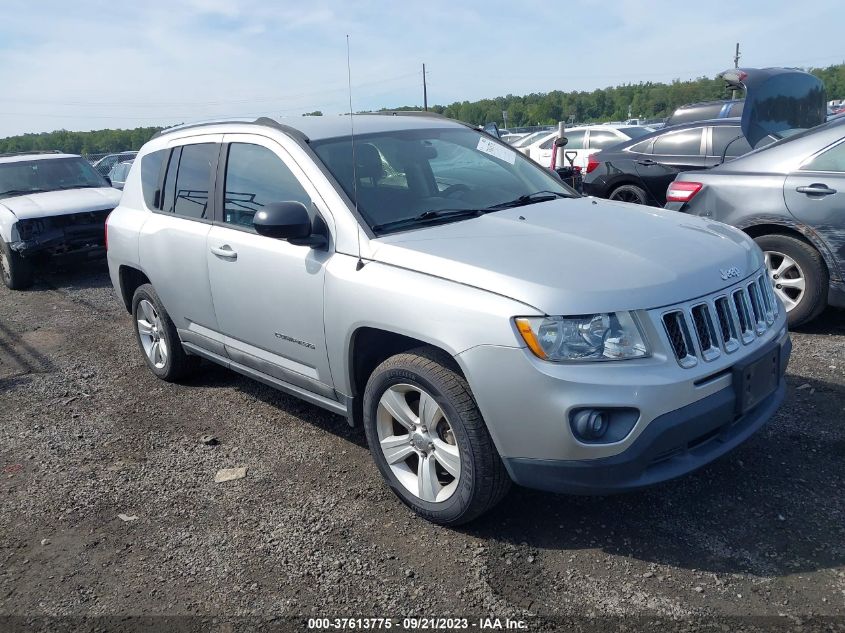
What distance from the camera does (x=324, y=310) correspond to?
3527mm

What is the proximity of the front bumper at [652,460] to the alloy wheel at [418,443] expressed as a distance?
365 millimetres

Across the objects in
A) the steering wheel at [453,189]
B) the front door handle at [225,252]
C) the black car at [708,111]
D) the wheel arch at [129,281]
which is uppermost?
the black car at [708,111]

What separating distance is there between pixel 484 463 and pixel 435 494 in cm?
40

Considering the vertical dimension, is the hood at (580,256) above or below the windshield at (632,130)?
below

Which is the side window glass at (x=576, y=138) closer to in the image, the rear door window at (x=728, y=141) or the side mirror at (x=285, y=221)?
the rear door window at (x=728, y=141)

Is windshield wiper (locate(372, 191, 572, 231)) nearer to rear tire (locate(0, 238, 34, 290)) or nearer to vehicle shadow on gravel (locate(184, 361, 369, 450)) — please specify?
vehicle shadow on gravel (locate(184, 361, 369, 450))

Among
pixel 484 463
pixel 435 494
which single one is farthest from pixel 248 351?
pixel 484 463

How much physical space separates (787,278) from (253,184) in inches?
158

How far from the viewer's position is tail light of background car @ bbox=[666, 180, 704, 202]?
5926 millimetres

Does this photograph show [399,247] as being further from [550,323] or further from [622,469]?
[622,469]

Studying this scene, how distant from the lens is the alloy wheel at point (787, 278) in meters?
5.41

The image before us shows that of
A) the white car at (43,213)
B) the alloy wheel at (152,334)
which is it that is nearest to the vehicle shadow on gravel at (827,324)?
the alloy wheel at (152,334)

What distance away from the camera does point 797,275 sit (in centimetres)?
547

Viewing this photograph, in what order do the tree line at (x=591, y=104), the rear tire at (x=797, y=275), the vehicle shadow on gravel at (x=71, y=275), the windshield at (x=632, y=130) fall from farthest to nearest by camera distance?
the tree line at (x=591, y=104) → the windshield at (x=632, y=130) → the vehicle shadow on gravel at (x=71, y=275) → the rear tire at (x=797, y=275)
